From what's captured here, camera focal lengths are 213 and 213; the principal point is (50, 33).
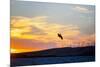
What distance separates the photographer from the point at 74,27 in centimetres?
265

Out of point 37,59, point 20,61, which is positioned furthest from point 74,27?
point 20,61

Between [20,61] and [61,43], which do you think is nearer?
[20,61]

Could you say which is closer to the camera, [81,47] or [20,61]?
[20,61]

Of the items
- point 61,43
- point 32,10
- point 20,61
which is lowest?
point 20,61

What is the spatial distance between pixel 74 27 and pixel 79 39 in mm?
166

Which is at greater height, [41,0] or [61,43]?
[41,0]
